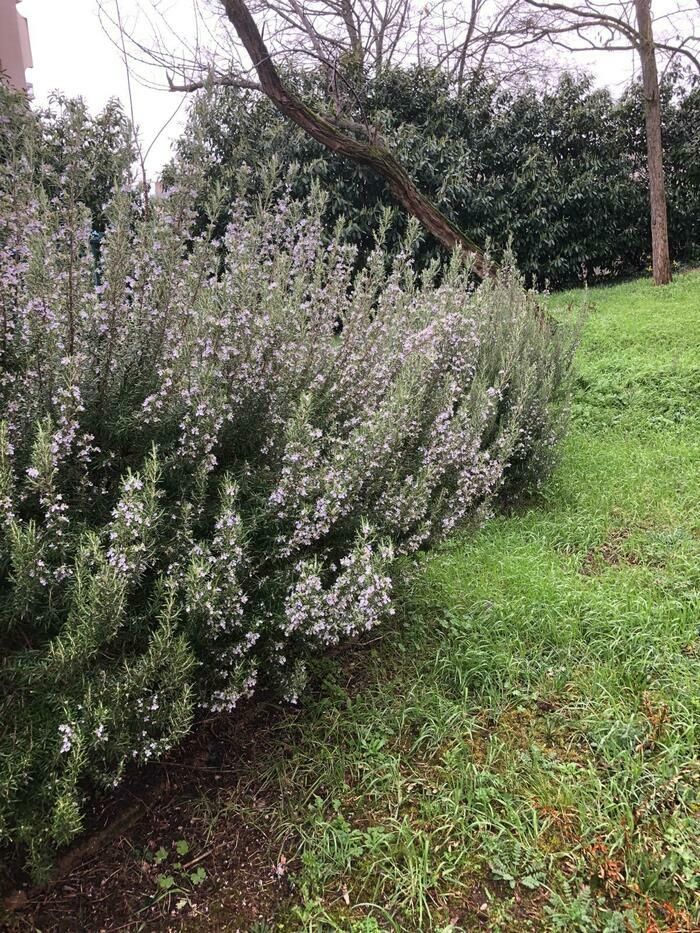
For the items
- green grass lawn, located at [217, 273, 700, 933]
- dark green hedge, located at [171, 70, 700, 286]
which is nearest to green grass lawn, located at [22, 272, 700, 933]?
green grass lawn, located at [217, 273, 700, 933]

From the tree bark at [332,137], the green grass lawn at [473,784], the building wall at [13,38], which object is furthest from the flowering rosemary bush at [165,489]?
the building wall at [13,38]

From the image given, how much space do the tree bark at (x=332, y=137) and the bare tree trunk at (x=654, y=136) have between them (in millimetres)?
3893

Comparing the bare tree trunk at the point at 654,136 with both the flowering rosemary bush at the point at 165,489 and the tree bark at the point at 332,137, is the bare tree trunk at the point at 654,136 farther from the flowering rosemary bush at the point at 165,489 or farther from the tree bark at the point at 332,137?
the flowering rosemary bush at the point at 165,489

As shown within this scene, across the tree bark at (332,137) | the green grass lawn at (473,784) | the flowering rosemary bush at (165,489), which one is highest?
the tree bark at (332,137)

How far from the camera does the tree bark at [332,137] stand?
5.92m

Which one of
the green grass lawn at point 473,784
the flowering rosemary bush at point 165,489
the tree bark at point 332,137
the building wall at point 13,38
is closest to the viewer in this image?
the flowering rosemary bush at point 165,489

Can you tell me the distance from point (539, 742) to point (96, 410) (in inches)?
77.8

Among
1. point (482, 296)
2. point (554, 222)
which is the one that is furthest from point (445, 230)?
point (554, 222)

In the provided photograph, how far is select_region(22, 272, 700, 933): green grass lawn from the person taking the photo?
72.5 inches

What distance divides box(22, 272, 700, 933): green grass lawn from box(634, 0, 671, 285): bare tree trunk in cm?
801

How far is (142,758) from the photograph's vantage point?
1816 mm

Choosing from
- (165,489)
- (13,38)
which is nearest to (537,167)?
(165,489)

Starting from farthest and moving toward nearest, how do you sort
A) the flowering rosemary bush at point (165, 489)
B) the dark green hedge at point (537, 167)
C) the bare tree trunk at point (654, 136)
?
the dark green hedge at point (537, 167) < the bare tree trunk at point (654, 136) < the flowering rosemary bush at point (165, 489)

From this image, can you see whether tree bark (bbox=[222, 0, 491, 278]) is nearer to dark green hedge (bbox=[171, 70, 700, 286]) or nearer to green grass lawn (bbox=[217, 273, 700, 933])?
dark green hedge (bbox=[171, 70, 700, 286])
